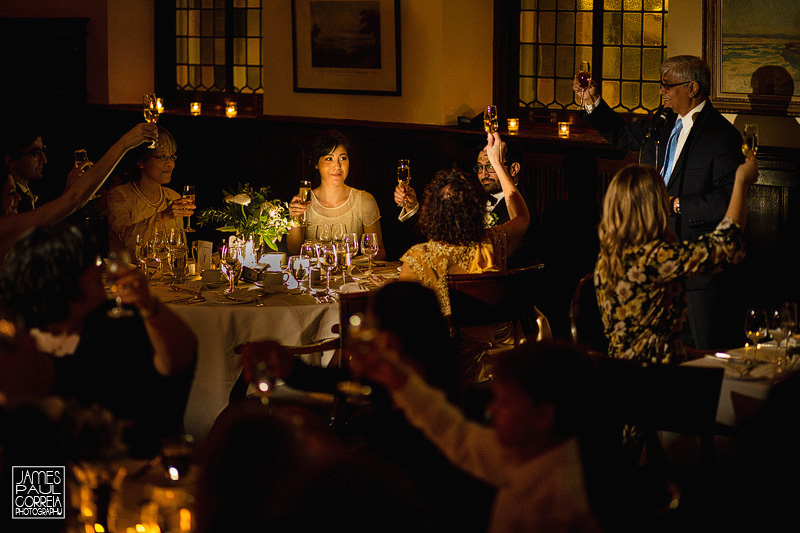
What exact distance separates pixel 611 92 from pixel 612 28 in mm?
455

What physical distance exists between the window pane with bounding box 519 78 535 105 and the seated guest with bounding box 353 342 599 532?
17.7 feet

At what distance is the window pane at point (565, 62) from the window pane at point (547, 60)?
0.12 feet

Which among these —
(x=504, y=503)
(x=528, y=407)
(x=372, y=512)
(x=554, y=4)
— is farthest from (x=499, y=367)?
(x=554, y=4)

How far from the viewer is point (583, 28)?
273 inches

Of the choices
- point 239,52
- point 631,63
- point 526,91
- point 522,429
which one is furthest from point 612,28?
point 522,429

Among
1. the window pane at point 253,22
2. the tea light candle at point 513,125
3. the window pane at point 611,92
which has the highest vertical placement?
the window pane at point 253,22

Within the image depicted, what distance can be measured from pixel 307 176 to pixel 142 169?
3052 millimetres

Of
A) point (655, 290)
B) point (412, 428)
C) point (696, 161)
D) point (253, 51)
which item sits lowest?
point (412, 428)

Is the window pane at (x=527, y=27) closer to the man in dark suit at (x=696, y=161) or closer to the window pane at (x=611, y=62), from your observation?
the window pane at (x=611, y=62)

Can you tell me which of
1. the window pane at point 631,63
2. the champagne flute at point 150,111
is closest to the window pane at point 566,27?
the window pane at point 631,63

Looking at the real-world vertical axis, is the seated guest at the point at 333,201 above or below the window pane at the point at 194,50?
below

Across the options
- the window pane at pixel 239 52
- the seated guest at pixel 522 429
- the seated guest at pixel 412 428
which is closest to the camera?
the seated guest at pixel 522 429

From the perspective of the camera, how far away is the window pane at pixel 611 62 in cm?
679

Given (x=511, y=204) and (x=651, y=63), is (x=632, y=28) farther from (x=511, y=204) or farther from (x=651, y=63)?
(x=511, y=204)
